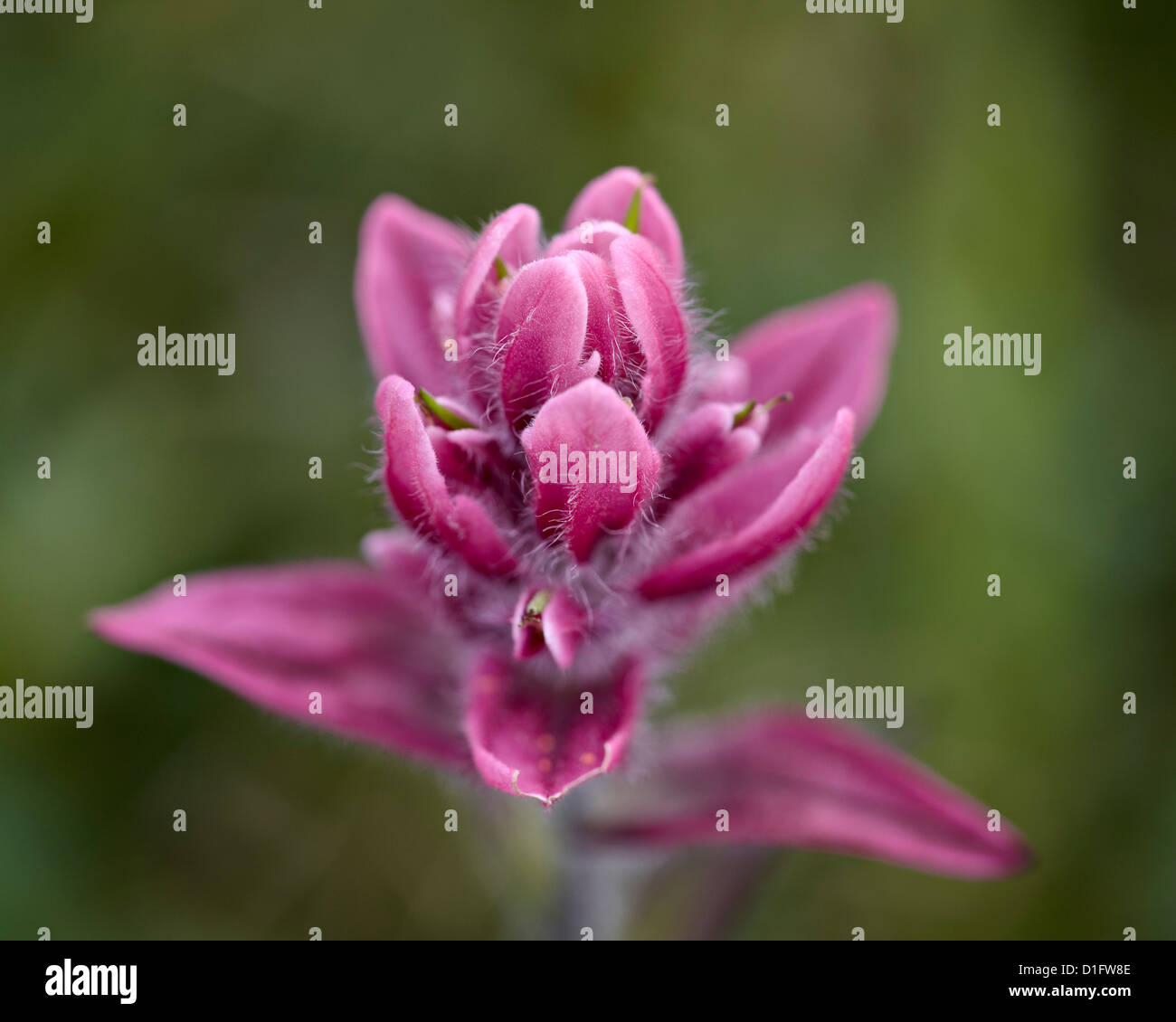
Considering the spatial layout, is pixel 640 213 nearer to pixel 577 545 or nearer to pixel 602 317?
pixel 602 317

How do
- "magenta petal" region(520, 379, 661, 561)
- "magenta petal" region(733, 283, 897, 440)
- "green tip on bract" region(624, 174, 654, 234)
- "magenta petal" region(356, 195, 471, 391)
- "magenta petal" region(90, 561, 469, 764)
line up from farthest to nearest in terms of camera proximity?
"magenta petal" region(733, 283, 897, 440) → "magenta petal" region(356, 195, 471, 391) → "magenta petal" region(90, 561, 469, 764) → "green tip on bract" region(624, 174, 654, 234) → "magenta petal" region(520, 379, 661, 561)

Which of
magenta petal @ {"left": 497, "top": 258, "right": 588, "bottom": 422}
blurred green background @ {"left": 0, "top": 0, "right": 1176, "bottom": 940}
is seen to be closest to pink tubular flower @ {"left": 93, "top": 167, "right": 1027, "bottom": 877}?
magenta petal @ {"left": 497, "top": 258, "right": 588, "bottom": 422}

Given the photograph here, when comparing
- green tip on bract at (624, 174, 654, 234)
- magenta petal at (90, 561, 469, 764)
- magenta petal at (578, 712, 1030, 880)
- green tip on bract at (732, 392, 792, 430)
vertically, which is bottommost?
magenta petal at (578, 712, 1030, 880)

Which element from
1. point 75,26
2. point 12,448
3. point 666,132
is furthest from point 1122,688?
point 75,26

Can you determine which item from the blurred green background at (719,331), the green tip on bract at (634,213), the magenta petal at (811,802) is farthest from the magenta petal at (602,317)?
the blurred green background at (719,331)

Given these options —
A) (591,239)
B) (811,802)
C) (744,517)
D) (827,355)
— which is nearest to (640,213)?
(591,239)

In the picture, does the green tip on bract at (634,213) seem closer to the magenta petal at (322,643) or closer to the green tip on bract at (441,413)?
the green tip on bract at (441,413)

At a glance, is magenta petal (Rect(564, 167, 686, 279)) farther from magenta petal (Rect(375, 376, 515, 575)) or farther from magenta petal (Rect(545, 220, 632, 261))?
magenta petal (Rect(375, 376, 515, 575))
